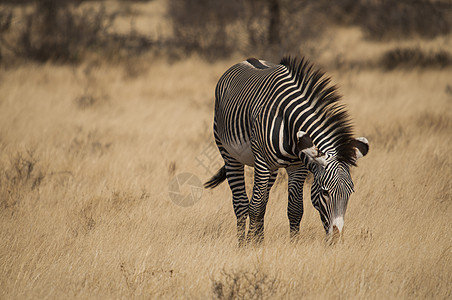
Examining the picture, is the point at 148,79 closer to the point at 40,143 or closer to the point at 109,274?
the point at 40,143

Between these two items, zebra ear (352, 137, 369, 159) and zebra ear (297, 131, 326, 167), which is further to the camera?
zebra ear (352, 137, 369, 159)

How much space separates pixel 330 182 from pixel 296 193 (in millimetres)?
997

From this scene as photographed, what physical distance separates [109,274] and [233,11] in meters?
12.3

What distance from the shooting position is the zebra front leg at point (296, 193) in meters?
4.33

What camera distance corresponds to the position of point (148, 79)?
11.8 m

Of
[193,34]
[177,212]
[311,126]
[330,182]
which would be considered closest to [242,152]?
[311,126]

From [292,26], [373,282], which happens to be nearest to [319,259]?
[373,282]

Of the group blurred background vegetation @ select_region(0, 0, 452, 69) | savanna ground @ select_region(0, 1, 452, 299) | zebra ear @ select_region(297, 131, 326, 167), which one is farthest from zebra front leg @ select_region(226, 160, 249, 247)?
blurred background vegetation @ select_region(0, 0, 452, 69)

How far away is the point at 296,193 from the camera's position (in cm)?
438

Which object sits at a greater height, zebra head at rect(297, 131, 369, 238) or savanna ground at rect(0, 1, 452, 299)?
zebra head at rect(297, 131, 369, 238)

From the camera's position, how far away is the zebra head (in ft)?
11.1

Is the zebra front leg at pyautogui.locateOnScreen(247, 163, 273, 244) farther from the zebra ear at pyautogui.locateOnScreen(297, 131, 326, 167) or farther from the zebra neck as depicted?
the zebra ear at pyautogui.locateOnScreen(297, 131, 326, 167)

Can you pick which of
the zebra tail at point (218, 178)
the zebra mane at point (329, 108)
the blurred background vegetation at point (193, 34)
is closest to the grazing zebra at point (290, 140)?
the zebra mane at point (329, 108)

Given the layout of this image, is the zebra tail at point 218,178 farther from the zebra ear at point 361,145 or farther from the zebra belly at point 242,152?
the zebra ear at point 361,145
